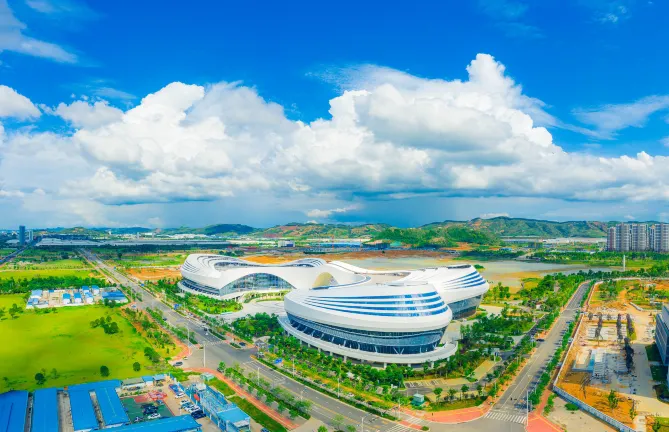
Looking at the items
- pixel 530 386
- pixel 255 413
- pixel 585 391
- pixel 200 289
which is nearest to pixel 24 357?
pixel 255 413

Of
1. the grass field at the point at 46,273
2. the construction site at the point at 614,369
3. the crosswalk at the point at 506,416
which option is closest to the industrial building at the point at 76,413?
the crosswalk at the point at 506,416

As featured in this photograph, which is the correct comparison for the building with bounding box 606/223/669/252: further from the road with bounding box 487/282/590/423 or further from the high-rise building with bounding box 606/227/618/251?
the road with bounding box 487/282/590/423

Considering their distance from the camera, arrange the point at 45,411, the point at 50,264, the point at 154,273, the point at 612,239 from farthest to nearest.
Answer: the point at 612,239 → the point at 50,264 → the point at 154,273 → the point at 45,411

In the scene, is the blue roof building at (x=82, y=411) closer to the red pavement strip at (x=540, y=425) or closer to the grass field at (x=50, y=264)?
the red pavement strip at (x=540, y=425)

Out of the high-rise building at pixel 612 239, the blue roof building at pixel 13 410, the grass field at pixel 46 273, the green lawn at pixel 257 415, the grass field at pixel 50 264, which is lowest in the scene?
the green lawn at pixel 257 415

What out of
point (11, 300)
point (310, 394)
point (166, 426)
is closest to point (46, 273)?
point (11, 300)

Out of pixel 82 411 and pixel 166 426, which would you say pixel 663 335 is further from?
pixel 82 411
